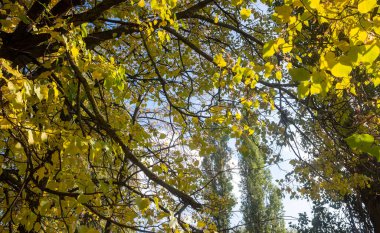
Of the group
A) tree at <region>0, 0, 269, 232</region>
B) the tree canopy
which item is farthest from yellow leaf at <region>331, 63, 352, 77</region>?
tree at <region>0, 0, 269, 232</region>

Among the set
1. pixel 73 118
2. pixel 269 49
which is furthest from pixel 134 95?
pixel 269 49

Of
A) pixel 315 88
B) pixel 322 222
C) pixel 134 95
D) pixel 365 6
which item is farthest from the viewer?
pixel 322 222

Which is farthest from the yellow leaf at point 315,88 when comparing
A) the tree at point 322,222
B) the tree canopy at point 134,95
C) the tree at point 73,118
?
the tree at point 322,222

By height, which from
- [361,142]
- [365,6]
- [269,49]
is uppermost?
[269,49]

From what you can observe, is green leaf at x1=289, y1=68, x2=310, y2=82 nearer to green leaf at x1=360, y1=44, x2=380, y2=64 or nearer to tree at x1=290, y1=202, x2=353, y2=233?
green leaf at x1=360, y1=44, x2=380, y2=64

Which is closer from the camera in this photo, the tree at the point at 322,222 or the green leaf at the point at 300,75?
the green leaf at the point at 300,75

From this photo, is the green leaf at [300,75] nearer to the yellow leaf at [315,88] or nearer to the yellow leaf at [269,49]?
the yellow leaf at [315,88]

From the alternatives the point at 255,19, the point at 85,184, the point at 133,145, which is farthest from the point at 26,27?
the point at 255,19

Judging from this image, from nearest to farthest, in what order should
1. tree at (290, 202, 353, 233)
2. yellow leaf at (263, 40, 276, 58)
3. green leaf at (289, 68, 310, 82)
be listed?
green leaf at (289, 68, 310, 82) → yellow leaf at (263, 40, 276, 58) → tree at (290, 202, 353, 233)

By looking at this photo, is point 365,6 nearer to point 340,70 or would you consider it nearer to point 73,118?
point 340,70

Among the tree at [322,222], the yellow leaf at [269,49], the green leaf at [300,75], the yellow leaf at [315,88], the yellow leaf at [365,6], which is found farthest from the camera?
the tree at [322,222]

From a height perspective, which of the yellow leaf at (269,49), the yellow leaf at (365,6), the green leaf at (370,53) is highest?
the yellow leaf at (269,49)

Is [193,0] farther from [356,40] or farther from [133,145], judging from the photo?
[356,40]

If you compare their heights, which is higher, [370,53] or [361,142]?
[370,53]
